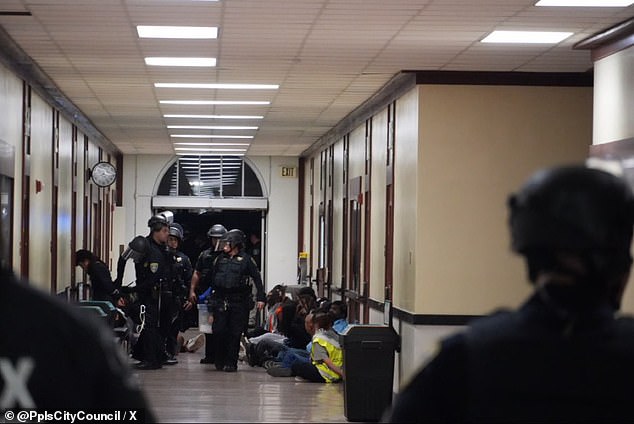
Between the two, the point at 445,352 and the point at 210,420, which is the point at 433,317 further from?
the point at 445,352

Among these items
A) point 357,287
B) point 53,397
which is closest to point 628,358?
point 53,397

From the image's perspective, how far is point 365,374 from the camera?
33.3 ft

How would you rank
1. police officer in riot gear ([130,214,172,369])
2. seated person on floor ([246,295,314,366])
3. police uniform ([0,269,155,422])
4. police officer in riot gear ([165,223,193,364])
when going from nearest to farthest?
1. police uniform ([0,269,155,422])
2. police officer in riot gear ([130,214,172,369])
3. police officer in riot gear ([165,223,193,364])
4. seated person on floor ([246,295,314,366])

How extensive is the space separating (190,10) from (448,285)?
403 cm

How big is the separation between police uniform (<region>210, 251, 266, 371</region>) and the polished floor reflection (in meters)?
0.47

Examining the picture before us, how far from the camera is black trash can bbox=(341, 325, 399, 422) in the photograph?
1012cm

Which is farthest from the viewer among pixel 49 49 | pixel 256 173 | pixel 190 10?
pixel 256 173

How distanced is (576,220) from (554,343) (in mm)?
196

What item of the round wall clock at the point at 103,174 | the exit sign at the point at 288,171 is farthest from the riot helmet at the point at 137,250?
the exit sign at the point at 288,171

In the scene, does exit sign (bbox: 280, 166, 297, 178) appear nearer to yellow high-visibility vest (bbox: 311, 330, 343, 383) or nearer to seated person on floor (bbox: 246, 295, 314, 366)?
seated person on floor (bbox: 246, 295, 314, 366)

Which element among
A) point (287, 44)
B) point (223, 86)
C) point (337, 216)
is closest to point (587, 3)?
point (287, 44)

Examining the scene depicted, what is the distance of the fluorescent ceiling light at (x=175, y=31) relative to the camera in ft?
28.8

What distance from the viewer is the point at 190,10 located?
8.03m

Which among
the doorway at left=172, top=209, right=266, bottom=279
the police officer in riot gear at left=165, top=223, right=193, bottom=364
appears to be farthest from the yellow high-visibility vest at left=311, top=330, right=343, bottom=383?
the doorway at left=172, top=209, right=266, bottom=279
